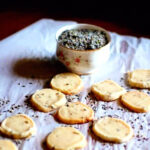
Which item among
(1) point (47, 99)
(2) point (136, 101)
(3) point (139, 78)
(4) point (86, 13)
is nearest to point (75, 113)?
(1) point (47, 99)

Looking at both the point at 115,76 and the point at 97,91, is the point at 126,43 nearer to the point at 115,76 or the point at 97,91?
the point at 115,76

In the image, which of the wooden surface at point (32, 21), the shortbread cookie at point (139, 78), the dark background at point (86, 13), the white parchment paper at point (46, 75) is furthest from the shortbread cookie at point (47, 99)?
the dark background at point (86, 13)

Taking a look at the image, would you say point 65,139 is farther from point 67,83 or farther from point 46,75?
point 46,75

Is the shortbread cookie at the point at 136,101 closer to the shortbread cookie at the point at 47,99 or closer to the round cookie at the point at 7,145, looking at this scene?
the shortbread cookie at the point at 47,99

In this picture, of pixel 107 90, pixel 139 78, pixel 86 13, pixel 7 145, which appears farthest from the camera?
pixel 86 13

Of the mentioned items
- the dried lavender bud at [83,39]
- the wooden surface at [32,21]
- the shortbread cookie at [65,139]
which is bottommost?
the shortbread cookie at [65,139]

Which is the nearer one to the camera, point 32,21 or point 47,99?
point 47,99
